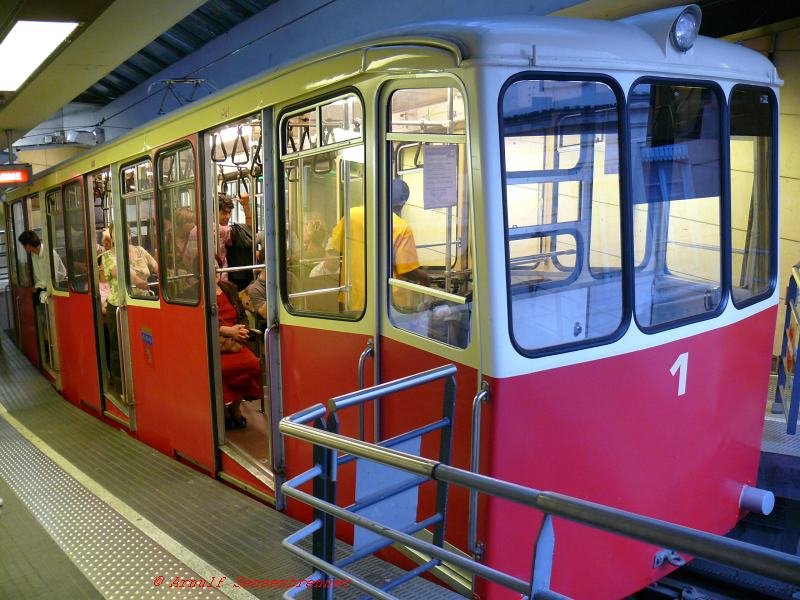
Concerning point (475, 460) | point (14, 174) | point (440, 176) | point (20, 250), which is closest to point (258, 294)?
point (440, 176)

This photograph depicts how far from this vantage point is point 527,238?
2545 mm

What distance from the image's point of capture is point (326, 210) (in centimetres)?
321

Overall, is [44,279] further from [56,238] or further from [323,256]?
[323,256]

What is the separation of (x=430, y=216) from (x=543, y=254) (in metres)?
0.47

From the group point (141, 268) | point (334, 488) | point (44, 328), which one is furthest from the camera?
point (44, 328)

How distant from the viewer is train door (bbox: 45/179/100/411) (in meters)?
6.50

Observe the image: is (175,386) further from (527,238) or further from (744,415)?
(744,415)

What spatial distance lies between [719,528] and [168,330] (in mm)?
3589

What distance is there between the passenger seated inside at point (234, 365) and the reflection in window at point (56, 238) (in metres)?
2.56

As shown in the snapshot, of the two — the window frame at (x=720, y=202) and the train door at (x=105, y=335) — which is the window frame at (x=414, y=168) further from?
the train door at (x=105, y=335)

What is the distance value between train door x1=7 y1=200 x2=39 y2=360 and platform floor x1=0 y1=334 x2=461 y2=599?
3.62m

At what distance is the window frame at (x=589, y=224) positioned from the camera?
2342 millimetres

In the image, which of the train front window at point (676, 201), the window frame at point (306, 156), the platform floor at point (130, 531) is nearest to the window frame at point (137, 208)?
the platform floor at point (130, 531)

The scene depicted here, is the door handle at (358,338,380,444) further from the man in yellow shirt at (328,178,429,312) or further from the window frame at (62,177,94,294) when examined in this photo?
the window frame at (62,177,94,294)
